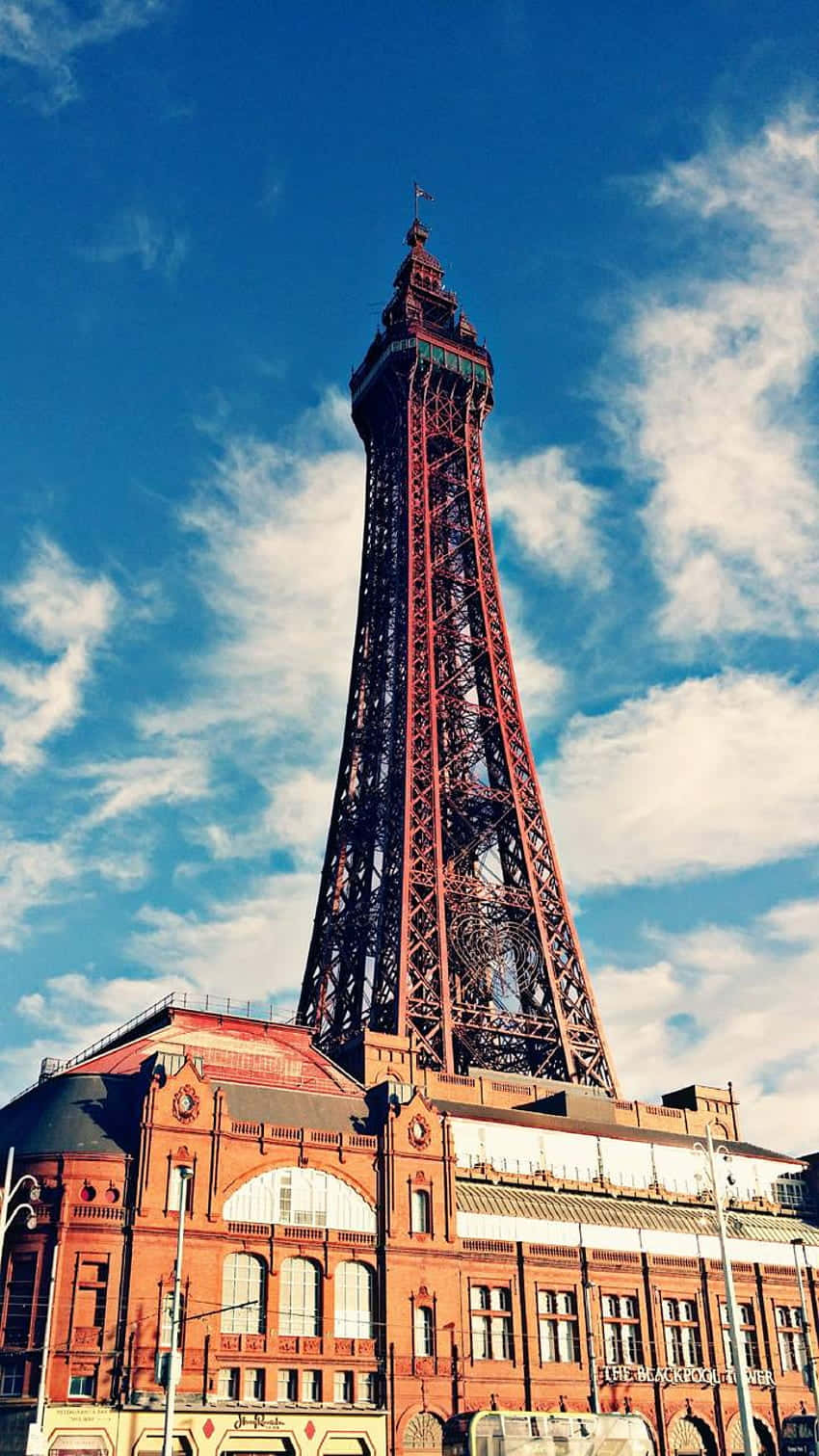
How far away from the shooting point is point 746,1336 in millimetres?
78250

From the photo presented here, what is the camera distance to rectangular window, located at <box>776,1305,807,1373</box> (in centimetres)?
7862

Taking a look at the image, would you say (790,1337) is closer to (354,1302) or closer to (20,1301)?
(354,1302)

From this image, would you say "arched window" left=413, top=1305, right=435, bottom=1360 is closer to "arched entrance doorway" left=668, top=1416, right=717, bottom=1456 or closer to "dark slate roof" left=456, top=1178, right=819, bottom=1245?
"dark slate roof" left=456, top=1178, right=819, bottom=1245

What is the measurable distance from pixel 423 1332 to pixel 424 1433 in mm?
4323

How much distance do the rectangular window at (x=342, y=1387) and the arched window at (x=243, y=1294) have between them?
4.32m

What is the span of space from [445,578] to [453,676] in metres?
Answer: 10.0

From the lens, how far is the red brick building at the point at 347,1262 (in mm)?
59281

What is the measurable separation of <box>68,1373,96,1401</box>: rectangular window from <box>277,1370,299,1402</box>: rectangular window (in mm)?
8602

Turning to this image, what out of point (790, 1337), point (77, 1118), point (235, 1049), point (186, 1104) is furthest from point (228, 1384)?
point (790, 1337)

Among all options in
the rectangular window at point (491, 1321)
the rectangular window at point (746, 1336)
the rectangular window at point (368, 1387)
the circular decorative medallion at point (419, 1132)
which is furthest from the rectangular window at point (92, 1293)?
the rectangular window at point (746, 1336)

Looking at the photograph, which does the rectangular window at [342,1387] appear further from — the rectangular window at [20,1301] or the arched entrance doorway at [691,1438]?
the arched entrance doorway at [691,1438]

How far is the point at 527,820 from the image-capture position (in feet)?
356

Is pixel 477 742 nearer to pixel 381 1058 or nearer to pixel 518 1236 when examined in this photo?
pixel 381 1058

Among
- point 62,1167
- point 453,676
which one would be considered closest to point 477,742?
point 453,676
